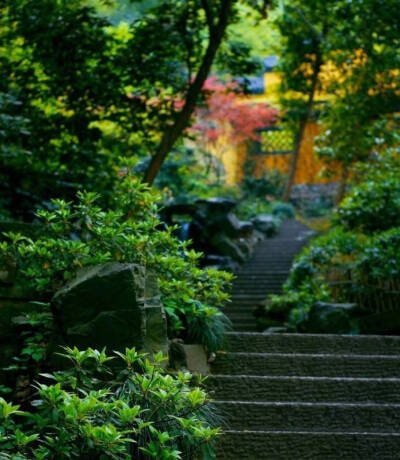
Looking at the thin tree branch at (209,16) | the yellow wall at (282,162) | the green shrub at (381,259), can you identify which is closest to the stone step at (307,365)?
the green shrub at (381,259)

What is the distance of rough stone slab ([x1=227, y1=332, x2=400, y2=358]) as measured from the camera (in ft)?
17.1

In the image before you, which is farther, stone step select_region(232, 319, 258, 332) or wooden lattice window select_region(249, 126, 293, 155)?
wooden lattice window select_region(249, 126, 293, 155)

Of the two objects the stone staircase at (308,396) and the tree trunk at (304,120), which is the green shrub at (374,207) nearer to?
Answer: the stone staircase at (308,396)

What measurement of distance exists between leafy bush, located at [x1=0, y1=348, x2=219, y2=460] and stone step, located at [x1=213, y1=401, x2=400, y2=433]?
62cm

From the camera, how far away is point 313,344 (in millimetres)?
5297

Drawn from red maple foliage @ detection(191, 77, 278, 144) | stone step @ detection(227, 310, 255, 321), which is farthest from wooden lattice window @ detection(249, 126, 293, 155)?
stone step @ detection(227, 310, 255, 321)

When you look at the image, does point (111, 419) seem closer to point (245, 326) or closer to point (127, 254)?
point (127, 254)

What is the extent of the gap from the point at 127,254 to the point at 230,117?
17.1m

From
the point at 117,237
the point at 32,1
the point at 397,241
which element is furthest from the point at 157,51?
the point at 117,237

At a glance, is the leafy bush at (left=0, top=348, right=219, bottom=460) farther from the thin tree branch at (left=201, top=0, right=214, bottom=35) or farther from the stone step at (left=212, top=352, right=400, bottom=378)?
the thin tree branch at (left=201, top=0, right=214, bottom=35)

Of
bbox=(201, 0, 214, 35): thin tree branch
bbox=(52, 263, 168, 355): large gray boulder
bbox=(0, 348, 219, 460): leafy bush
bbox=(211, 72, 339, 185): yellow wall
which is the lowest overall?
bbox=(0, 348, 219, 460): leafy bush

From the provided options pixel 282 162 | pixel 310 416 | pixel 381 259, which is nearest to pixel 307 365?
pixel 310 416

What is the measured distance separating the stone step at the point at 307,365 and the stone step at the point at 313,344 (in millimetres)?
317

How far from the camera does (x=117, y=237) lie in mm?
4570
